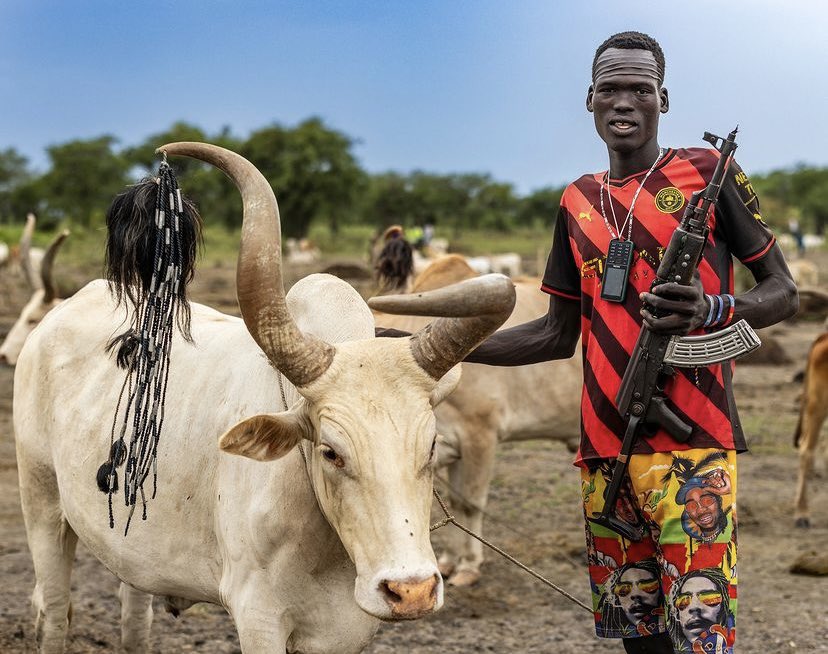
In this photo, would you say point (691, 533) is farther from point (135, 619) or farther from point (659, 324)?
point (135, 619)

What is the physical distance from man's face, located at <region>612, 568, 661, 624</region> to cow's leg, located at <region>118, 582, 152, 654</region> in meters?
2.40

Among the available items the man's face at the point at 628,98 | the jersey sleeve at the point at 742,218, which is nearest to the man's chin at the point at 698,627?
the jersey sleeve at the point at 742,218

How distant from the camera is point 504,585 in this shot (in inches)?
269

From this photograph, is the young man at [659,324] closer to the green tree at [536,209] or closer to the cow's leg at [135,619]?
the cow's leg at [135,619]

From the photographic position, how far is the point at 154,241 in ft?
→ 13.2

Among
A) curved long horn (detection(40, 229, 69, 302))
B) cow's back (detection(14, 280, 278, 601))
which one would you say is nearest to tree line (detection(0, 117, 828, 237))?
curved long horn (detection(40, 229, 69, 302))

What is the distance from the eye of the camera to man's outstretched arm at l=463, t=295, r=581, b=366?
3842mm

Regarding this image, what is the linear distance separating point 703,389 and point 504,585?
3.75 m

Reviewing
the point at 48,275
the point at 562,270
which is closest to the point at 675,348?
the point at 562,270

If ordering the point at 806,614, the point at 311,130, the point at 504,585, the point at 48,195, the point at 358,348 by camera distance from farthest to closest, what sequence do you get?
the point at 48,195 → the point at 311,130 → the point at 504,585 → the point at 806,614 → the point at 358,348

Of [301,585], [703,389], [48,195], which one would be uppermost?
[48,195]

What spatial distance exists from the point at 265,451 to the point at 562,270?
1239 millimetres

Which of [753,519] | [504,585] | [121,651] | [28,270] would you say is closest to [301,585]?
[121,651]

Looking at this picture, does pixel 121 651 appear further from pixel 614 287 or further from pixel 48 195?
pixel 48 195
